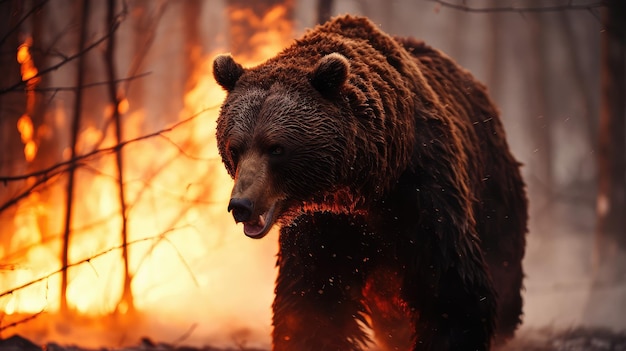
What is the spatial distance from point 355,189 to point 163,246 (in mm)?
8910

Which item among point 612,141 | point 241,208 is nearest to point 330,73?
point 241,208

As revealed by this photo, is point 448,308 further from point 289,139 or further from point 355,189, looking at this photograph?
point 289,139

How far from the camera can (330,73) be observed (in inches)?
172

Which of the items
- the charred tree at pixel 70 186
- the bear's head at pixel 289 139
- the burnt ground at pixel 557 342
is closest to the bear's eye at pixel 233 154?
the bear's head at pixel 289 139

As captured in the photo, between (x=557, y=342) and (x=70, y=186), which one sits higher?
(x=70, y=186)

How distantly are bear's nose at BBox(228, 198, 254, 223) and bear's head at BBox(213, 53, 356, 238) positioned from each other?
0.22 ft

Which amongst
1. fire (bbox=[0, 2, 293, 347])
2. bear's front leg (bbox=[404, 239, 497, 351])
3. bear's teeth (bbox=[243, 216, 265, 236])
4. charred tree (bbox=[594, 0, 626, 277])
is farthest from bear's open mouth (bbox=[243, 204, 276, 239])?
charred tree (bbox=[594, 0, 626, 277])

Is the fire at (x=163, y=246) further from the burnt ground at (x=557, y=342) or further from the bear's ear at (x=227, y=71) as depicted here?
the bear's ear at (x=227, y=71)

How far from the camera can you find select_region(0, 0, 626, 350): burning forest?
8.27 m

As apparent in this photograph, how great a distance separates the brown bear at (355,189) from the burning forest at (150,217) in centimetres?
104

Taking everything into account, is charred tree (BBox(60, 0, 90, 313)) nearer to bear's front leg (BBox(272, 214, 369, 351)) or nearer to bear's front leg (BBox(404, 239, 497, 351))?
bear's front leg (BBox(272, 214, 369, 351))

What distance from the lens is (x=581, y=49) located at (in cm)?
3109

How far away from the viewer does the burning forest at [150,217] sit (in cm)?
827

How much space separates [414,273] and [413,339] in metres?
0.47
